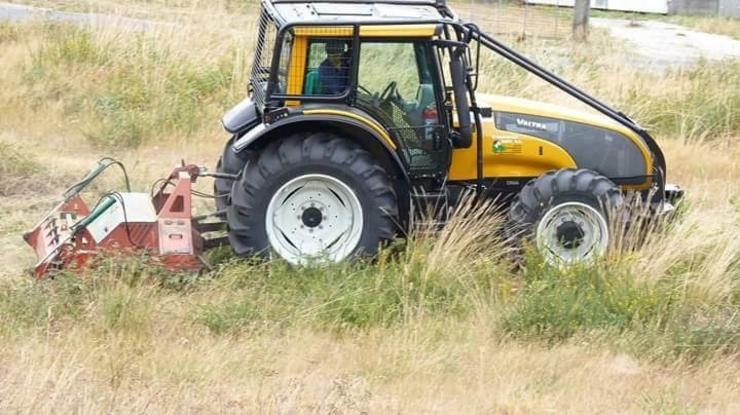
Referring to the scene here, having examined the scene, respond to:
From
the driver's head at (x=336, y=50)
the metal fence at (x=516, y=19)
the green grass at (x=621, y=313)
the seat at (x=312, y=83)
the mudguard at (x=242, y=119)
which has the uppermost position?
the driver's head at (x=336, y=50)

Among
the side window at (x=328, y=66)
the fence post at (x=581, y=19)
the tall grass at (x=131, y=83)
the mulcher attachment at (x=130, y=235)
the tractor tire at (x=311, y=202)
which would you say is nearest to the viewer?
the mulcher attachment at (x=130, y=235)

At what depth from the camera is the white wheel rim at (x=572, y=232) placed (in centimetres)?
750

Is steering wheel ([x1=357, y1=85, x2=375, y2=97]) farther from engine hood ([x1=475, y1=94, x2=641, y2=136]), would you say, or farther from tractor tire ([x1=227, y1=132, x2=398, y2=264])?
engine hood ([x1=475, y1=94, x2=641, y2=136])

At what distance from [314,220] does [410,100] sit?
1074 mm

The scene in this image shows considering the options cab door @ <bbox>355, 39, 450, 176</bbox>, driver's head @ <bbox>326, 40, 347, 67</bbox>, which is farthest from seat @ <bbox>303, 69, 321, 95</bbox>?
cab door @ <bbox>355, 39, 450, 176</bbox>

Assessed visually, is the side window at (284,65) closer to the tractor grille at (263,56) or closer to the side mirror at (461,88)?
Answer: the tractor grille at (263,56)

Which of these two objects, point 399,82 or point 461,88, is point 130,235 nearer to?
point 399,82

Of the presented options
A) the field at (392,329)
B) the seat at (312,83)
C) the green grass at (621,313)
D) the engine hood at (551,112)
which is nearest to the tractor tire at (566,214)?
the field at (392,329)

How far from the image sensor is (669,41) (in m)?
25.7

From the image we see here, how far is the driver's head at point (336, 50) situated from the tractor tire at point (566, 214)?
1.55 metres


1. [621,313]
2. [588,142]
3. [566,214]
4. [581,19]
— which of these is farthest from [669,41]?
[621,313]

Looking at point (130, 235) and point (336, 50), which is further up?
point (336, 50)

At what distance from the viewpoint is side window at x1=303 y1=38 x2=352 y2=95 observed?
738 centimetres

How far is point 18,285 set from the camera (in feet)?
23.0
